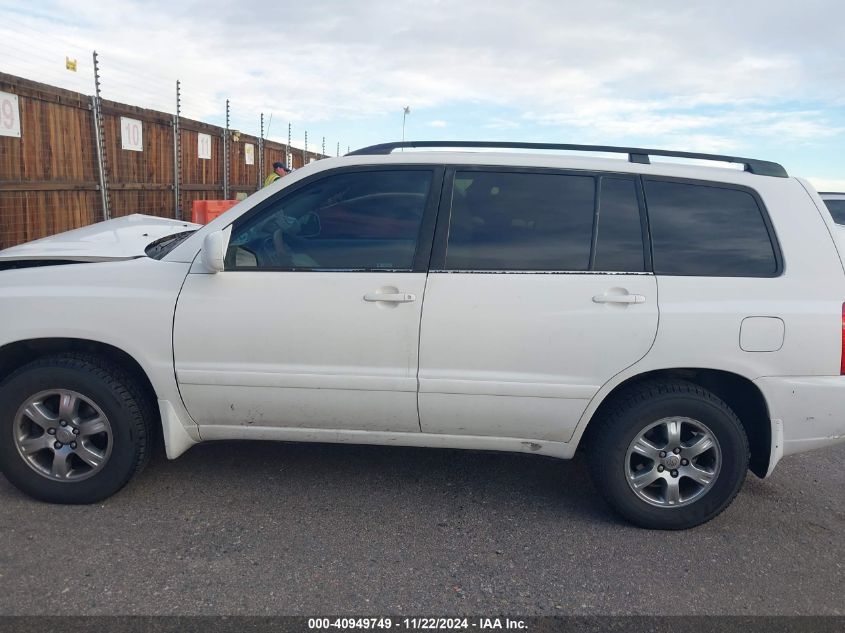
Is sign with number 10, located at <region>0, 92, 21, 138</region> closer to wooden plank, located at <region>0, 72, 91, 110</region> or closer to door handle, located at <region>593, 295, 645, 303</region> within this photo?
wooden plank, located at <region>0, 72, 91, 110</region>

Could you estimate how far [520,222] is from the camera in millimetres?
3523

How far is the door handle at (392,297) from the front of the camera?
3.38m

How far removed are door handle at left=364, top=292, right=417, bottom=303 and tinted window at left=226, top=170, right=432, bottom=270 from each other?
0.48 ft

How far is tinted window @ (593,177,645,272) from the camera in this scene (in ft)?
11.4

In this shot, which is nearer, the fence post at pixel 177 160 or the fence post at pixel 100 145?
the fence post at pixel 100 145

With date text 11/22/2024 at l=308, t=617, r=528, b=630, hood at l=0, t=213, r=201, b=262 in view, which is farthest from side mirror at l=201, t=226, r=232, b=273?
date text 11/22/2024 at l=308, t=617, r=528, b=630

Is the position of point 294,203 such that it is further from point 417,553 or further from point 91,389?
→ point 417,553

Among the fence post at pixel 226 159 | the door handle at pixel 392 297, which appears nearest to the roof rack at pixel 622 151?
the door handle at pixel 392 297

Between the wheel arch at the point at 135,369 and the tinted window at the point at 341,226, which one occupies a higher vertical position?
the tinted window at the point at 341,226

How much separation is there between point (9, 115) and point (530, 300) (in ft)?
24.2

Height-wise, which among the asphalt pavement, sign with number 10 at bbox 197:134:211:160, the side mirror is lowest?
the asphalt pavement

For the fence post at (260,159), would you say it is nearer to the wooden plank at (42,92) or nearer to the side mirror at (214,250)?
the wooden plank at (42,92)

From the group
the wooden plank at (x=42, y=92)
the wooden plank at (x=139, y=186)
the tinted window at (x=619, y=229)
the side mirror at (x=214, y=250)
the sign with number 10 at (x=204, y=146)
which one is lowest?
the wooden plank at (x=139, y=186)

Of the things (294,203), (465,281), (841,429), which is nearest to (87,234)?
(294,203)
